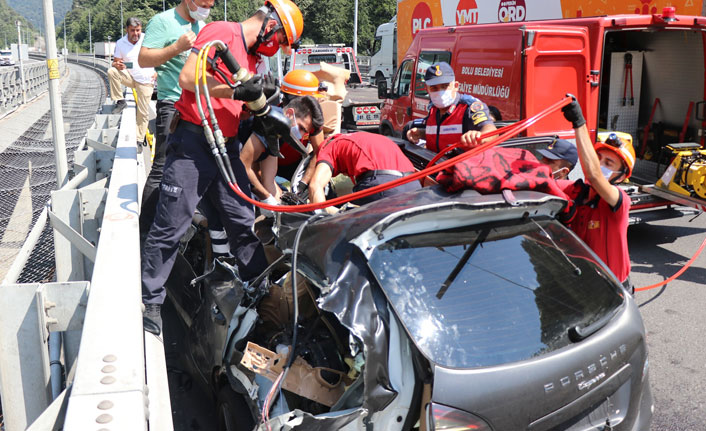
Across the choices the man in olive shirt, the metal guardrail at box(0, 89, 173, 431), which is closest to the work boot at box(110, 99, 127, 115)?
the man in olive shirt

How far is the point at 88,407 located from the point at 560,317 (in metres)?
1.91

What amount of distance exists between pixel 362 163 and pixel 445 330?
5.87 feet

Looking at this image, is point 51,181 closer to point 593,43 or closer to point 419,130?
point 419,130

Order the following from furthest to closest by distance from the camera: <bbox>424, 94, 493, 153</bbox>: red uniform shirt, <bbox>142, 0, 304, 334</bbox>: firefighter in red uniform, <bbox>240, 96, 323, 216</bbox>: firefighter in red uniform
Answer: <bbox>424, 94, 493, 153</bbox>: red uniform shirt < <bbox>240, 96, 323, 216</bbox>: firefighter in red uniform < <bbox>142, 0, 304, 334</bbox>: firefighter in red uniform

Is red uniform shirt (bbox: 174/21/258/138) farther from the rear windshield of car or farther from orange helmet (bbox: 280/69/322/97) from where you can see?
the rear windshield of car

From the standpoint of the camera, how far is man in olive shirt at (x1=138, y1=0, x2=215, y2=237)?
14.5 feet

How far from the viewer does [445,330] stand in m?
2.55

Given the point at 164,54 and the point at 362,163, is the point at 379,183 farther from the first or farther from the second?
the point at 164,54

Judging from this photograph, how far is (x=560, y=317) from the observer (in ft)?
9.07

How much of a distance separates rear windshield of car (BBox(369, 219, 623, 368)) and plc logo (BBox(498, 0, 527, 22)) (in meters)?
9.51

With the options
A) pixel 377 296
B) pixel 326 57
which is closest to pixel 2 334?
pixel 377 296

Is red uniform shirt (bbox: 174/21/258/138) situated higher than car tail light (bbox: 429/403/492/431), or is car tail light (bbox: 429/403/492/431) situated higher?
red uniform shirt (bbox: 174/21/258/138)

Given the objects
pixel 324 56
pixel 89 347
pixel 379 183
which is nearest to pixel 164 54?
pixel 379 183

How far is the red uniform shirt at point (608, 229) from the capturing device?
149 inches
